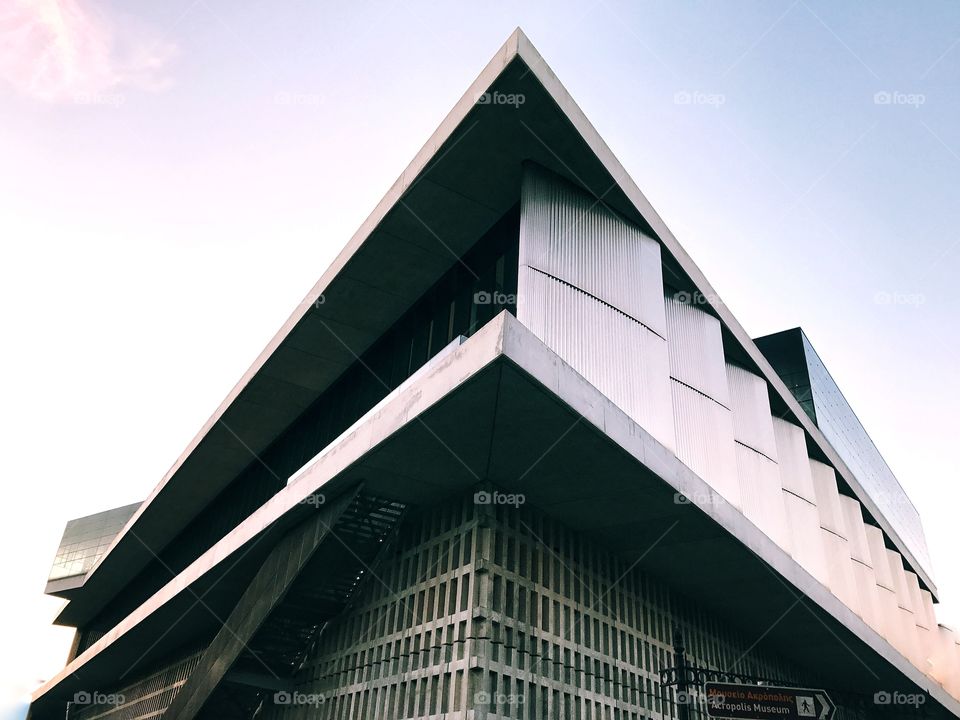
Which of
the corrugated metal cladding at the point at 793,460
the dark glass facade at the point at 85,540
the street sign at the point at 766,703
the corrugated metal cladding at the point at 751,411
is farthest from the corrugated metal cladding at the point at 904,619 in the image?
the dark glass facade at the point at 85,540

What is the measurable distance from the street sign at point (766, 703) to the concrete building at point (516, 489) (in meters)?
0.51

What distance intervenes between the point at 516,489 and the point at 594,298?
3697mm

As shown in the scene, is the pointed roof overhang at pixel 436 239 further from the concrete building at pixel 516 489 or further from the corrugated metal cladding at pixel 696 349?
the corrugated metal cladding at pixel 696 349

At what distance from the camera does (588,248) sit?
13.0 metres

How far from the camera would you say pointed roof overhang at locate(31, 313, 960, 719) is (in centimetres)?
914

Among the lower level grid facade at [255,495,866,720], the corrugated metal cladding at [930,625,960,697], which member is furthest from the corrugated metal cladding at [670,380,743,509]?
the corrugated metal cladding at [930,625,960,697]

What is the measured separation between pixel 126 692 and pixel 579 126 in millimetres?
23746

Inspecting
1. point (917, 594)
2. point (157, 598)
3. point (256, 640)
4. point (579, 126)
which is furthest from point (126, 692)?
point (917, 594)

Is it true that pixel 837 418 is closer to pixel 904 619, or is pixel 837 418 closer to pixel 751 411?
→ pixel 904 619

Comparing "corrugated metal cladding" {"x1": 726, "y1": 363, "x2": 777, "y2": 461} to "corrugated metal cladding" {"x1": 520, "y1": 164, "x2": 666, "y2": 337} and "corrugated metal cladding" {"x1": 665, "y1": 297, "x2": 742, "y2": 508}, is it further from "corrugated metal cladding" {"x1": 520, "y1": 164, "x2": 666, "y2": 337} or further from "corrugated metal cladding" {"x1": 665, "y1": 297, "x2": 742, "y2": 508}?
"corrugated metal cladding" {"x1": 520, "y1": 164, "x2": 666, "y2": 337}

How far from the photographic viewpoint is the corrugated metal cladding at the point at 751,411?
17.9 meters

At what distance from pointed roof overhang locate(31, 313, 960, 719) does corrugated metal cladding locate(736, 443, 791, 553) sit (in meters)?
2.30

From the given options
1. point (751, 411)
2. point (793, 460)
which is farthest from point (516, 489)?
point (793, 460)

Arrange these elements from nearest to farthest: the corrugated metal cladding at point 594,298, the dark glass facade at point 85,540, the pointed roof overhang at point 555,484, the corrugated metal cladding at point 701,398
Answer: the pointed roof overhang at point 555,484 < the corrugated metal cladding at point 594,298 < the corrugated metal cladding at point 701,398 < the dark glass facade at point 85,540
